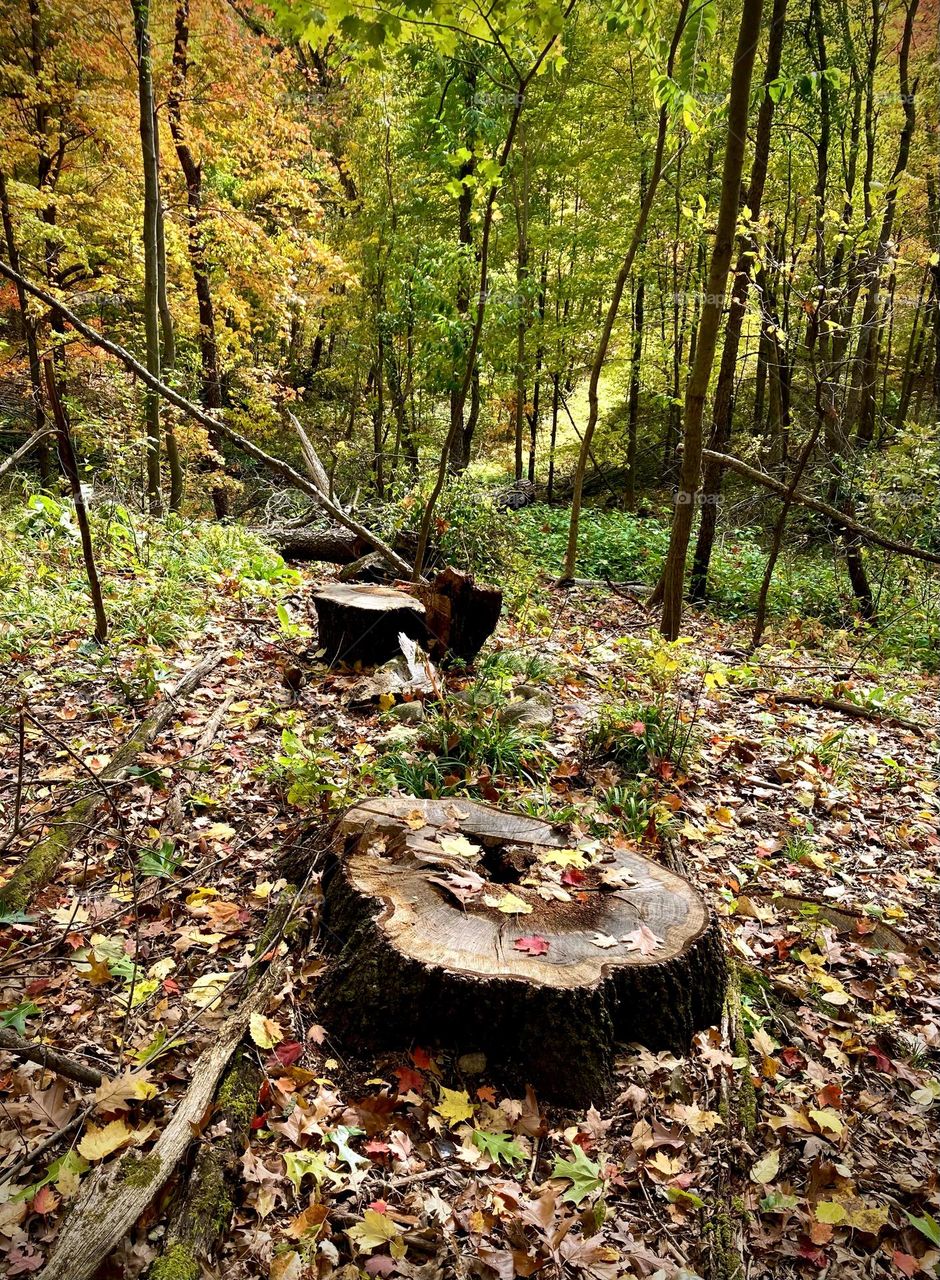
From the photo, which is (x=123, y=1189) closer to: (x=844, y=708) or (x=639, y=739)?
(x=639, y=739)

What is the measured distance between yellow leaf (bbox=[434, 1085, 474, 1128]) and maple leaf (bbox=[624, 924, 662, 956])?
75 cm

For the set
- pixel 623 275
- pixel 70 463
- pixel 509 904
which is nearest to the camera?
pixel 509 904

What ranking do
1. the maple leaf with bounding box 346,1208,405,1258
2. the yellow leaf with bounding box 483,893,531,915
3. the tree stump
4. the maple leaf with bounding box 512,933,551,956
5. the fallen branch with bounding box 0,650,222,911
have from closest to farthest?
the maple leaf with bounding box 346,1208,405,1258
the maple leaf with bounding box 512,933,551,956
the yellow leaf with bounding box 483,893,531,915
the fallen branch with bounding box 0,650,222,911
the tree stump

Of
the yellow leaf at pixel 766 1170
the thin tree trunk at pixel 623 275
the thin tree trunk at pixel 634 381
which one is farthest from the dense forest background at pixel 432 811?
the thin tree trunk at pixel 634 381

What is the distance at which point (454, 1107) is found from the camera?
88.3 inches

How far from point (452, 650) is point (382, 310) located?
1020 cm

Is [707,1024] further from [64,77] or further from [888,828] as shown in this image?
[64,77]

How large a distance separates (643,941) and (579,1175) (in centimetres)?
74

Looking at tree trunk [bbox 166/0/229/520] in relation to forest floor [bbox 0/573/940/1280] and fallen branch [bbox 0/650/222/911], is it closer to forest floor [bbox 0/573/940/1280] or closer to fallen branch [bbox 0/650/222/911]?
fallen branch [bbox 0/650/222/911]

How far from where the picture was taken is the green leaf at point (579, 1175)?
2055 mm

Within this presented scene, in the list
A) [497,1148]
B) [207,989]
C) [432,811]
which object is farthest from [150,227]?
[497,1148]

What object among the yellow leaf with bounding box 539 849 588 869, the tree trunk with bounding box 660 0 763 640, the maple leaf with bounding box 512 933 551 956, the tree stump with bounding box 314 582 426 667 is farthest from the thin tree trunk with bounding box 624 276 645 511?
the maple leaf with bounding box 512 933 551 956

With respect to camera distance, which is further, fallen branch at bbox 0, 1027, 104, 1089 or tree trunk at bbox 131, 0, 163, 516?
tree trunk at bbox 131, 0, 163, 516

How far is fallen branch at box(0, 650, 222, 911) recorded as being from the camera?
2.85 meters
